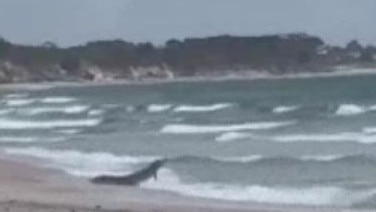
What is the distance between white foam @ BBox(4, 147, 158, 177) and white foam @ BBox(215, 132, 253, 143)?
15.9 feet

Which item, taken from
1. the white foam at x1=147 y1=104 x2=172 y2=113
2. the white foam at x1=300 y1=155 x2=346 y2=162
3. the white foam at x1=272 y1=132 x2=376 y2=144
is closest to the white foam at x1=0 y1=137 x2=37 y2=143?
the white foam at x1=272 y1=132 x2=376 y2=144

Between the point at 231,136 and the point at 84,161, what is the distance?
26.9ft

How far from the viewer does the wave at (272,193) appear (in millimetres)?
19655

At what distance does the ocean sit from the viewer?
72.3 ft

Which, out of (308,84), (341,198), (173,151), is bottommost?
(341,198)

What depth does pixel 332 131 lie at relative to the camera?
1458 inches

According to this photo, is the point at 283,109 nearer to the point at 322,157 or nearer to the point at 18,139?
the point at 18,139

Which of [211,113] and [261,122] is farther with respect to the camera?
[211,113]

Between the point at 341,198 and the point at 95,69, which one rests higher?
the point at 95,69

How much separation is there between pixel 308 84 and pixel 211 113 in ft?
119

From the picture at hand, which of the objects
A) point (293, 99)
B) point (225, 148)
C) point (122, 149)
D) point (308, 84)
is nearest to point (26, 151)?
point (122, 149)

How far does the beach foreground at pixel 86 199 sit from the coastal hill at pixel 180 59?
272 feet

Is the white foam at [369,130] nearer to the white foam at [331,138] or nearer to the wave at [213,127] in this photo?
the white foam at [331,138]

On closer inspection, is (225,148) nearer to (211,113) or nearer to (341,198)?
(341,198)
